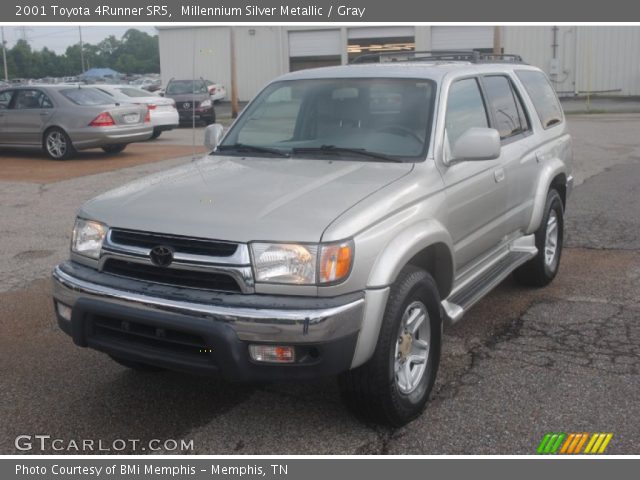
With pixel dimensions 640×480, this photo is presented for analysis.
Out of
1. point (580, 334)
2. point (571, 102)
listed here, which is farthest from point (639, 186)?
point (571, 102)

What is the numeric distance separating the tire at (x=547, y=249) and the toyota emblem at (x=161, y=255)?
3385 millimetres

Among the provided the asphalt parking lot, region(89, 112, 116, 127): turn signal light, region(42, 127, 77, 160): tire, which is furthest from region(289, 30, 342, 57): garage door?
the asphalt parking lot

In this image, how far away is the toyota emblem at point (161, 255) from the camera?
3.70 metres

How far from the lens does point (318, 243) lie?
3.51 m

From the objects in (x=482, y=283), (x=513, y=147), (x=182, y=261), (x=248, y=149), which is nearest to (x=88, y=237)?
(x=182, y=261)

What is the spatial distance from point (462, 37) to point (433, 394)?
35.0 metres

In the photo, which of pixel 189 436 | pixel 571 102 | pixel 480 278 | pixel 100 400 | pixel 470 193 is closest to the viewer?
pixel 189 436

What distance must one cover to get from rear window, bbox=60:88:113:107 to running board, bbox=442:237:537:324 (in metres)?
11.8

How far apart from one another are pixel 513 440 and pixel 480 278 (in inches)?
60.3

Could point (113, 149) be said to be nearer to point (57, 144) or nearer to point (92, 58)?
point (57, 144)

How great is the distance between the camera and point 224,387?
448 centimetres

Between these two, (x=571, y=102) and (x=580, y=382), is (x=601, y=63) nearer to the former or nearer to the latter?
(x=571, y=102)

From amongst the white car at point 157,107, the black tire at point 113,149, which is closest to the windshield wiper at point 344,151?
the black tire at point 113,149

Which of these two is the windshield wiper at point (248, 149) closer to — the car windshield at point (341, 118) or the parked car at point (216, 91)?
the car windshield at point (341, 118)
